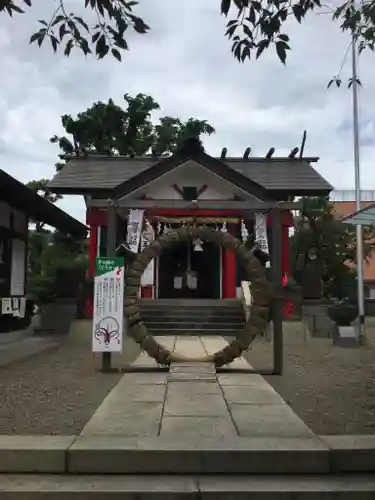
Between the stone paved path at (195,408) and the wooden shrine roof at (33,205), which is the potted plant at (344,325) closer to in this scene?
the stone paved path at (195,408)

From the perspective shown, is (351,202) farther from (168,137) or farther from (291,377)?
(291,377)

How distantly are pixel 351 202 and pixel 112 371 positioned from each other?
132 feet

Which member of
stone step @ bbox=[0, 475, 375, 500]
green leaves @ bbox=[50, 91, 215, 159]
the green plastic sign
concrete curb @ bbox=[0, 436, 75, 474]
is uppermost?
green leaves @ bbox=[50, 91, 215, 159]

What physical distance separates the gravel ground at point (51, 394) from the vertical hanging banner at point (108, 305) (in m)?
0.54

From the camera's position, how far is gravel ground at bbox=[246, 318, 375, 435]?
20.1ft

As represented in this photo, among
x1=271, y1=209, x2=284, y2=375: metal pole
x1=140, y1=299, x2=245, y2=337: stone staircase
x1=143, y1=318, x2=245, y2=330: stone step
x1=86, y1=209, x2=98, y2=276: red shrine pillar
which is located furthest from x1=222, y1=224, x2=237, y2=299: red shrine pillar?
x1=271, y1=209, x2=284, y2=375: metal pole

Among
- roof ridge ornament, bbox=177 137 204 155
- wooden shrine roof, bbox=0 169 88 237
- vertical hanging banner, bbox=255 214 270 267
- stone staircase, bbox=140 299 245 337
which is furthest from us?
stone staircase, bbox=140 299 245 337

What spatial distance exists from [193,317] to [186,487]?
39.7 feet

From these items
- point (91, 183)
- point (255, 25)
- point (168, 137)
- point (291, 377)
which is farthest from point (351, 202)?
point (255, 25)

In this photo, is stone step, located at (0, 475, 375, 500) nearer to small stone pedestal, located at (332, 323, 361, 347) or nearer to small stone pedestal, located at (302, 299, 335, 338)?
small stone pedestal, located at (332, 323, 361, 347)

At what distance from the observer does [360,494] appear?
4312mm

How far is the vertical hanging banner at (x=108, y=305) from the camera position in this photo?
9.34 m

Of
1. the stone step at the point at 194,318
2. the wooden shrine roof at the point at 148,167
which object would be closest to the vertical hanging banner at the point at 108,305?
the wooden shrine roof at the point at 148,167

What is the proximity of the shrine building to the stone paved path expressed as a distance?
127 inches
